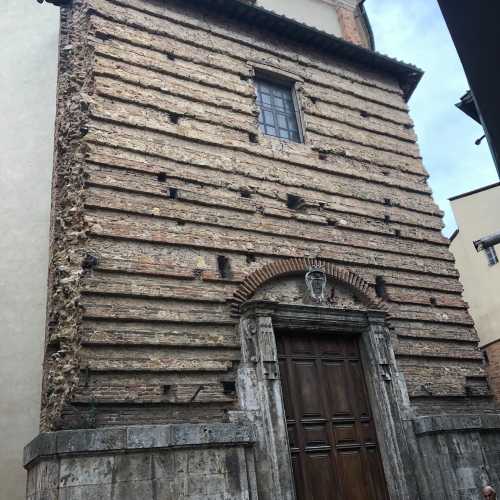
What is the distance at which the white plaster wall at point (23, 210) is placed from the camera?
8.59 meters

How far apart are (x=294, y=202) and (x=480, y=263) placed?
12361 millimetres

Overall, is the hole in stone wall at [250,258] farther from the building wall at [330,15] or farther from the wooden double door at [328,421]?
the building wall at [330,15]

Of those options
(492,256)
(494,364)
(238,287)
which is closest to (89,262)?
(238,287)

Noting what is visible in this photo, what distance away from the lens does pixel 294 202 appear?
30.8 ft

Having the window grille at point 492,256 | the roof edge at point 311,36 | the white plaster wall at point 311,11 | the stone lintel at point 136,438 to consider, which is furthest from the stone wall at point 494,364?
the stone lintel at point 136,438

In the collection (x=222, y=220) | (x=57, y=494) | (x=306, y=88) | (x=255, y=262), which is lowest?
(x=57, y=494)

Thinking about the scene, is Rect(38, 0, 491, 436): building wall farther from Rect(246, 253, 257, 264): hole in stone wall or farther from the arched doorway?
the arched doorway

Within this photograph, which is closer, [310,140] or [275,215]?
[275,215]

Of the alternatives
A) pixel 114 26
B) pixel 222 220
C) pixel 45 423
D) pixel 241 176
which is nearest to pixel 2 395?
pixel 45 423

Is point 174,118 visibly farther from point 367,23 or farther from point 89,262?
point 367,23

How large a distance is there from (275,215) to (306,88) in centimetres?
326

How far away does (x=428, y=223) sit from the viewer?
10.8 meters

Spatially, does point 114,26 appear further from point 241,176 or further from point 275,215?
point 275,215

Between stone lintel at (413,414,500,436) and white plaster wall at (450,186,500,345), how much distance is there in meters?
10.3
